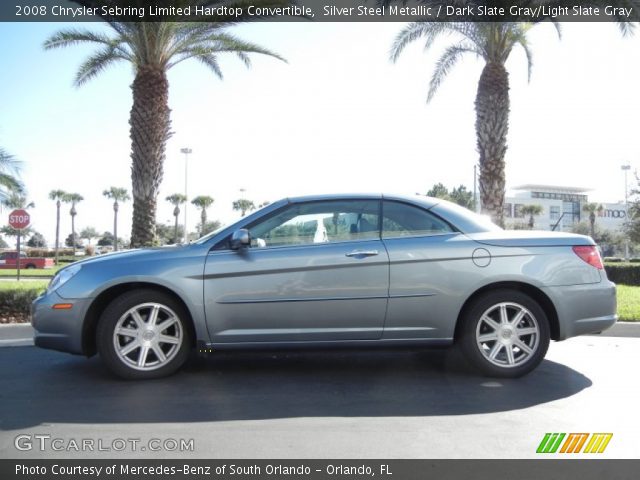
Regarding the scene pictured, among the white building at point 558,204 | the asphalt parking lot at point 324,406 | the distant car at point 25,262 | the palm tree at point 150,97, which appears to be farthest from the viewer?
the white building at point 558,204

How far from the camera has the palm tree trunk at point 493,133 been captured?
12.8 meters

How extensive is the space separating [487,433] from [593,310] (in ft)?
6.45

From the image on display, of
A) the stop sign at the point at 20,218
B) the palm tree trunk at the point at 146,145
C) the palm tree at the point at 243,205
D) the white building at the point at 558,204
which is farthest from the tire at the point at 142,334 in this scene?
the white building at the point at 558,204

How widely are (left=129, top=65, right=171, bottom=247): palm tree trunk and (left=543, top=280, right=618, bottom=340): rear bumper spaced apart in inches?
344

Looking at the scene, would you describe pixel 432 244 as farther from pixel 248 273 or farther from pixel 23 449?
pixel 23 449

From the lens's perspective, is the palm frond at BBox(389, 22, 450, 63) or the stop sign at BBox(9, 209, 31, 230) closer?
the palm frond at BBox(389, 22, 450, 63)

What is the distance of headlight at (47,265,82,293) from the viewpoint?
16.1 feet

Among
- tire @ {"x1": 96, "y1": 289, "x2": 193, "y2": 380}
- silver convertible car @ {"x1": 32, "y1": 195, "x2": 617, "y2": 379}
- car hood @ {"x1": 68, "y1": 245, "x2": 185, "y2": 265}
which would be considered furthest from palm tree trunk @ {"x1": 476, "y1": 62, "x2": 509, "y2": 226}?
Answer: tire @ {"x1": 96, "y1": 289, "x2": 193, "y2": 380}

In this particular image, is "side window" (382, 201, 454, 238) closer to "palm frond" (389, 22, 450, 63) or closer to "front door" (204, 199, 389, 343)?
"front door" (204, 199, 389, 343)

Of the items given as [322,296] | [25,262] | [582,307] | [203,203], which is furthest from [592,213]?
[322,296]

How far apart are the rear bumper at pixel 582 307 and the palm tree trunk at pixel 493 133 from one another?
788cm

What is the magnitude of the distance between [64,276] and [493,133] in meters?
10.2

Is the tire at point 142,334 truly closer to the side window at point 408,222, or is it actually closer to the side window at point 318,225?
the side window at point 318,225

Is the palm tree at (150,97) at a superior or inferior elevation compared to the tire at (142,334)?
superior
